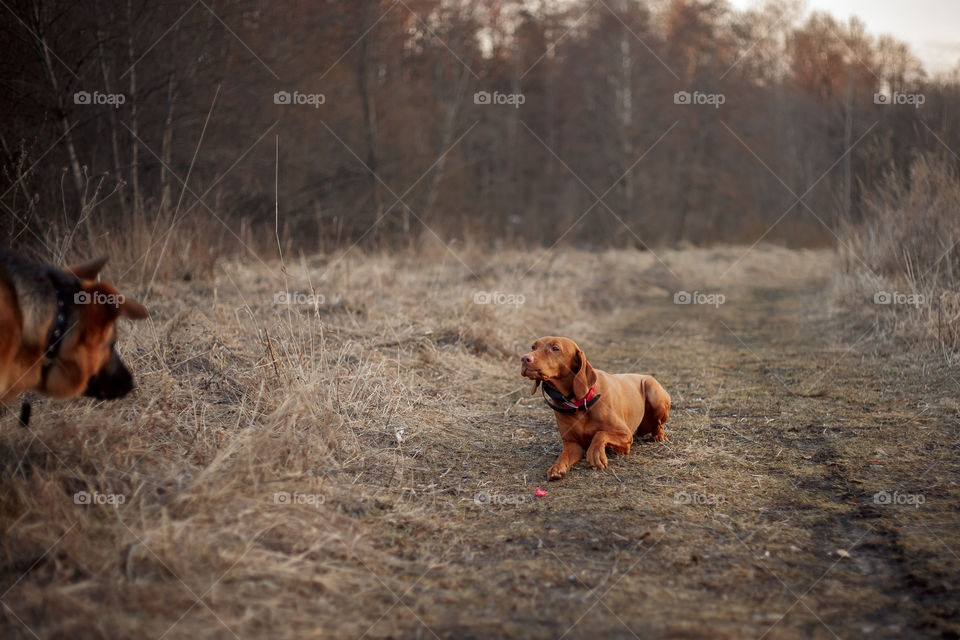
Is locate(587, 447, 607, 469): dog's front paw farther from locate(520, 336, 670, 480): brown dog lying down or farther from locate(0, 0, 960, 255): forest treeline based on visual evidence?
locate(0, 0, 960, 255): forest treeline

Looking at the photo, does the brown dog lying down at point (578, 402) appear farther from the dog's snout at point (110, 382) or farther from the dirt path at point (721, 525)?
the dog's snout at point (110, 382)

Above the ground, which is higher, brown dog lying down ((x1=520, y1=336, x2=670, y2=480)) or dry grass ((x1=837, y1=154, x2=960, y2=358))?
dry grass ((x1=837, y1=154, x2=960, y2=358))

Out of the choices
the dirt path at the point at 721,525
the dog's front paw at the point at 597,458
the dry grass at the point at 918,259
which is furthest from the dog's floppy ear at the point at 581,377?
the dry grass at the point at 918,259

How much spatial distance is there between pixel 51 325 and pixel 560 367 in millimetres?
2871

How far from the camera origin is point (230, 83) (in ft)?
42.5

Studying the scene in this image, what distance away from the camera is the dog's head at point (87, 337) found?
133 inches

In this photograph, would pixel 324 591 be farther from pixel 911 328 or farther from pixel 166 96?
pixel 166 96

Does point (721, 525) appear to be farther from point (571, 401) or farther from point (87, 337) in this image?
point (87, 337)

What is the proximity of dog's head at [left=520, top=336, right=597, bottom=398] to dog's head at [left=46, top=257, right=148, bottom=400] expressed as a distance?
2241 mm

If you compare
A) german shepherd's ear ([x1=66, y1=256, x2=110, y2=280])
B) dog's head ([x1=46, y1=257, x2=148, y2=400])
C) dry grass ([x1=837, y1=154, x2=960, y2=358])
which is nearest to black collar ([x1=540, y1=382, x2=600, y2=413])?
dog's head ([x1=46, y1=257, x2=148, y2=400])

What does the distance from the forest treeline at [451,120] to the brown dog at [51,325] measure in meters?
2.18

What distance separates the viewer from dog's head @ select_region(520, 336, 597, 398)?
4.14 meters

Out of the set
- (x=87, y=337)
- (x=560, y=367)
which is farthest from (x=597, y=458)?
(x=87, y=337)

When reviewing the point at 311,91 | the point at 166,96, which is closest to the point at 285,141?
the point at 311,91
